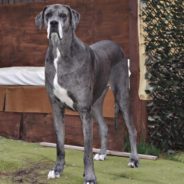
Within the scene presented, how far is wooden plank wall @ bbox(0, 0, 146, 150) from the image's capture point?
303 inches

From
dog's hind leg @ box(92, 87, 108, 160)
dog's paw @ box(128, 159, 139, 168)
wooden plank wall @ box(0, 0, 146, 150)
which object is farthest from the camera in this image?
wooden plank wall @ box(0, 0, 146, 150)

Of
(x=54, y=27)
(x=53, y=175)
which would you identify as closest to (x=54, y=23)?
(x=54, y=27)

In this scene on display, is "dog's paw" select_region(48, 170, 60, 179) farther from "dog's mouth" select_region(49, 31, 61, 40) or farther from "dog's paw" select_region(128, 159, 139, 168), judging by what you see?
"dog's mouth" select_region(49, 31, 61, 40)

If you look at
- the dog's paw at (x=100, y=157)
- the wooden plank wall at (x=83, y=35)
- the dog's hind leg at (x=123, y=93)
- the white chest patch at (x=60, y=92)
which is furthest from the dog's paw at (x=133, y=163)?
the white chest patch at (x=60, y=92)

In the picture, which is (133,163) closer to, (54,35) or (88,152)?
(88,152)

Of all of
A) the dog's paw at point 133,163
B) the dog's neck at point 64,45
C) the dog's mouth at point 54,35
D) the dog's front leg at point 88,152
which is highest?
the dog's mouth at point 54,35

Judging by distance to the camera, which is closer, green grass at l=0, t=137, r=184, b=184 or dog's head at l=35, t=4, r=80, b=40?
dog's head at l=35, t=4, r=80, b=40

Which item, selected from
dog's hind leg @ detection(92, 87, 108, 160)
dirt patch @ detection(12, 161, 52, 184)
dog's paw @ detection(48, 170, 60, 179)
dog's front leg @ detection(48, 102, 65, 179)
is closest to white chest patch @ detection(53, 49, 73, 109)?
dog's front leg @ detection(48, 102, 65, 179)

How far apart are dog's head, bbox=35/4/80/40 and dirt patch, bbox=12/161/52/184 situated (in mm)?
1630

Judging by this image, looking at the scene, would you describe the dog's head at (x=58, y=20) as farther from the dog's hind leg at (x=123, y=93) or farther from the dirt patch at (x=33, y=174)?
the dirt patch at (x=33, y=174)

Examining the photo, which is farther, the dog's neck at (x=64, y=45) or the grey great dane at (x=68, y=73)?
the dog's neck at (x=64, y=45)

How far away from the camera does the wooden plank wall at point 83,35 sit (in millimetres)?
7699

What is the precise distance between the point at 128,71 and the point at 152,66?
616 millimetres

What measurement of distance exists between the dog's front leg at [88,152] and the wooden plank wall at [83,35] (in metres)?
1.89
